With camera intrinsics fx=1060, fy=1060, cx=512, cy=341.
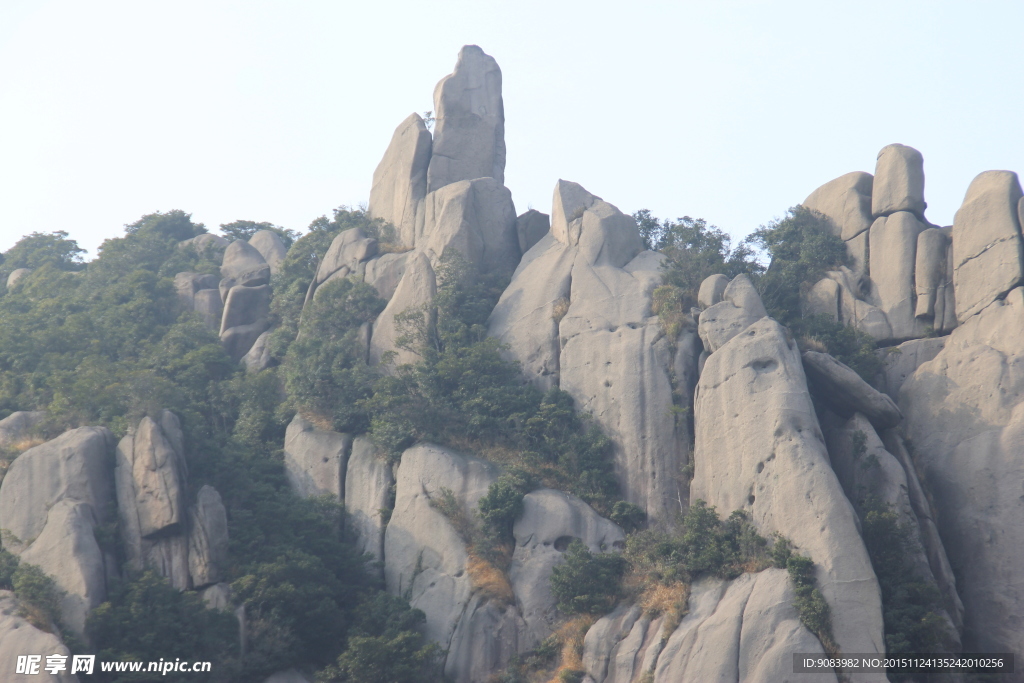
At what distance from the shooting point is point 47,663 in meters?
26.4

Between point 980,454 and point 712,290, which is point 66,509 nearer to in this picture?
point 712,290

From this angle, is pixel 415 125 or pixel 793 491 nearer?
pixel 793 491

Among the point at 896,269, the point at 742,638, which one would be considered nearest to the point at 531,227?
the point at 896,269

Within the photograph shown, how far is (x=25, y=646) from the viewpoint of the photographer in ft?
87.8

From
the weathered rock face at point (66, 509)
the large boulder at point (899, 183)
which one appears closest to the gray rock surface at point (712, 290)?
the large boulder at point (899, 183)

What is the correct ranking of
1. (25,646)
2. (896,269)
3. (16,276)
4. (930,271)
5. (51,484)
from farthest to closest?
(16,276), (896,269), (930,271), (51,484), (25,646)

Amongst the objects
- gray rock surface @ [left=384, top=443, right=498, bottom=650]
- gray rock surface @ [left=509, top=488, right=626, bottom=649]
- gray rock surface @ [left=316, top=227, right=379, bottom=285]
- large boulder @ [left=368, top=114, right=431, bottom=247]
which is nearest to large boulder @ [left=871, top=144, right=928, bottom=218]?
gray rock surface @ [left=509, top=488, right=626, bottom=649]

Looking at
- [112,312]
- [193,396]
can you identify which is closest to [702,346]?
[193,396]

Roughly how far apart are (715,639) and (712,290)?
41.9 ft

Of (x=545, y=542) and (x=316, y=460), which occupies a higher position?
(x=316, y=460)

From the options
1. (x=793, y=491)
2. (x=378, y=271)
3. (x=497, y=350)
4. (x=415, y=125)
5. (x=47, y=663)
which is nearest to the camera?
(x=47, y=663)

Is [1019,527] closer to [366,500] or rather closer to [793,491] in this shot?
[793,491]

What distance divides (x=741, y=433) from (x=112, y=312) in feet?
88.4

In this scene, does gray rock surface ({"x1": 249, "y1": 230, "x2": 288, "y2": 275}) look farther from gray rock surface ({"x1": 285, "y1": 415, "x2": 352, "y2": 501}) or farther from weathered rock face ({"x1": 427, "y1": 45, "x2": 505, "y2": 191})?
gray rock surface ({"x1": 285, "y1": 415, "x2": 352, "y2": 501})
